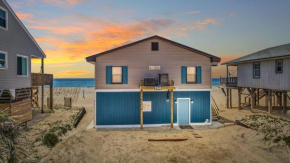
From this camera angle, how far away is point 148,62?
15.8m

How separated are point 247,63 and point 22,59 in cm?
2528

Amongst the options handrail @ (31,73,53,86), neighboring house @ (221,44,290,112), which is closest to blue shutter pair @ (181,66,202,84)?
neighboring house @ (221,44,290,112)

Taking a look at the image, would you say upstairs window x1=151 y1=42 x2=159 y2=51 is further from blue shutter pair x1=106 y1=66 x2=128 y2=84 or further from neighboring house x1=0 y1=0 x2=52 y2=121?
neighboring house x1=0 y1=0 x2=52 y2=121

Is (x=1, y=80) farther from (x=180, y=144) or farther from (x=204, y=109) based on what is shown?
(x=204, y=109)

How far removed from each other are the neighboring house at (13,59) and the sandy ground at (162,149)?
623cm

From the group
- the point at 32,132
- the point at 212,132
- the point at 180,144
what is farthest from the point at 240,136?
the point at 32,132

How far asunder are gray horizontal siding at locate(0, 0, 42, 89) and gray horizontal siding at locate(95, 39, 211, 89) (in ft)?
23.8

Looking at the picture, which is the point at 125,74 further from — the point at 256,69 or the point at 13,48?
the point at 256,69

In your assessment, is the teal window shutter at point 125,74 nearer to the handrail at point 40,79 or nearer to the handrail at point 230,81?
the handrail at point 40,79

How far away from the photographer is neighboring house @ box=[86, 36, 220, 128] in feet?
50.5

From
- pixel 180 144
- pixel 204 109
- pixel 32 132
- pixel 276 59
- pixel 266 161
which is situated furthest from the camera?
pixel 276 59

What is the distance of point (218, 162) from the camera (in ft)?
30.3

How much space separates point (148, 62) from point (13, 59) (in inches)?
462

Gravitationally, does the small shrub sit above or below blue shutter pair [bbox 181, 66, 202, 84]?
below
